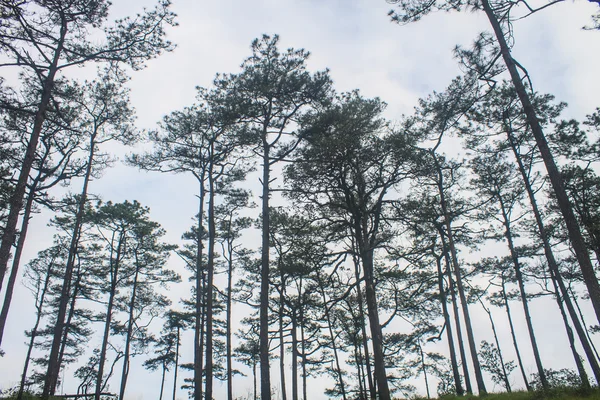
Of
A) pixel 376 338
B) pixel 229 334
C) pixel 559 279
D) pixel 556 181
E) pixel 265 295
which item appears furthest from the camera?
pixel 229 334

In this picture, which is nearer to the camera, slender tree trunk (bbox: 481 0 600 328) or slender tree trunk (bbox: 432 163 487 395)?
slender tree trunk (bbox: 481 0 600 328)

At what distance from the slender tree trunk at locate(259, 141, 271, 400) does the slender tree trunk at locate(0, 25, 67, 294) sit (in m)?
6.36

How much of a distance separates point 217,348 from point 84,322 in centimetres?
953

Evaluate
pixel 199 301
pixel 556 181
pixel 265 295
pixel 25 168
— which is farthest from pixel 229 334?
pixel 556 181

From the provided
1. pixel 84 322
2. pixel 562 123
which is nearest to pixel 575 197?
pixel 562 123

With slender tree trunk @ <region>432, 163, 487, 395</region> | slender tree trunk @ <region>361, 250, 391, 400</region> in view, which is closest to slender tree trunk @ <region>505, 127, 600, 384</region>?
slender tree trunk @ <region>432, 163, 487, 395</region>

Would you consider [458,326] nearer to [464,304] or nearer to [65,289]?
[464,304]

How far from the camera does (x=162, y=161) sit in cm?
1532

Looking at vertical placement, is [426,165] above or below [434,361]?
above

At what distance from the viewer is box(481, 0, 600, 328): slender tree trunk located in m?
6.89

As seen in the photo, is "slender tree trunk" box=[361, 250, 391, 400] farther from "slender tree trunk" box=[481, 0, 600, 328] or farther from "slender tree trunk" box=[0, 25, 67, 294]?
"slender tree trunk" box=[0, 25, 67, 294]

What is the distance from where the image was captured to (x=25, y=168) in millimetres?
8383

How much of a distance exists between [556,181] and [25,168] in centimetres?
1205

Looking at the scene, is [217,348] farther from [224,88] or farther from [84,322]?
[224,88]
